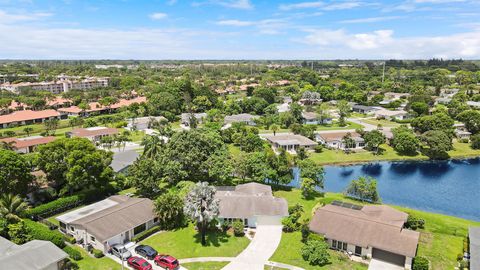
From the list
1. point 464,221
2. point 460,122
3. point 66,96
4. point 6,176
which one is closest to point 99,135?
point 6,176

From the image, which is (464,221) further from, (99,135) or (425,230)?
(99,135)

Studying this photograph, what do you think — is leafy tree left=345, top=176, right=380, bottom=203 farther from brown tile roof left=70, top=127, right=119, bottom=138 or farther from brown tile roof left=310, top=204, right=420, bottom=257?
brown tile roof left=70, top=127, right=119, bottom=138

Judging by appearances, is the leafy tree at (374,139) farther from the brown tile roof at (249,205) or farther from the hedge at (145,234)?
the hedge at (145,234)

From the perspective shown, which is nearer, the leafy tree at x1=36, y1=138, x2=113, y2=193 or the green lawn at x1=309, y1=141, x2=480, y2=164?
the leafy tree at x1=36, y1=138, x2=113, y2=193

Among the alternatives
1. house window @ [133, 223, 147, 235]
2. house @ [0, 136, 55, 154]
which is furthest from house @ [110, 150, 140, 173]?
house @ [0, 136, 55, 154]

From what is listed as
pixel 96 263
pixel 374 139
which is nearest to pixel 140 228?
pixel 96 263

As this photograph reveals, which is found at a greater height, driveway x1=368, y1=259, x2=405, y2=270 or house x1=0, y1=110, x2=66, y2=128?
house x1=0, y1=110, x2=66, y2=128

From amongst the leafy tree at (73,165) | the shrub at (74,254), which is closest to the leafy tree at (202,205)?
the shrub at (74,254)
